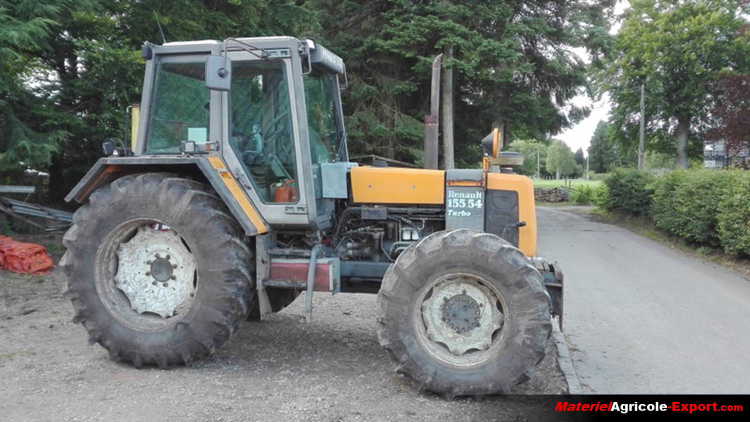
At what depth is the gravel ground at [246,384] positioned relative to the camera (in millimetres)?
4137

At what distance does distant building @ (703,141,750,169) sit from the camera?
69.6 feet

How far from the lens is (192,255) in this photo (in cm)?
496

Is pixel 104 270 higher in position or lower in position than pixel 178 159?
lower

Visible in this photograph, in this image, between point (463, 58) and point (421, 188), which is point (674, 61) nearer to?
point (463, 58)

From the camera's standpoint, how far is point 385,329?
450 centimetres

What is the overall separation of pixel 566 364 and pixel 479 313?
1.35m

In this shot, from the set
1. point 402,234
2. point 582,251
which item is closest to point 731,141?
point 582,251

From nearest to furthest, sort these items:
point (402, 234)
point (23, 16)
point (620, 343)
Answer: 1. point (402, 234)
2. point (620, 343)
3. point (23, 16)

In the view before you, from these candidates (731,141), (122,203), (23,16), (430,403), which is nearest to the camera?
(430,403)

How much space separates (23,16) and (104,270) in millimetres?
5851

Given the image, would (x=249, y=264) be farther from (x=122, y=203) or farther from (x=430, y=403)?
(x=430, y=403)

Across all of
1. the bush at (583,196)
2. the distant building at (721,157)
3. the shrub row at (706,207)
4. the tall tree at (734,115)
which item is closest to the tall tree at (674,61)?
the bush at (583,196)

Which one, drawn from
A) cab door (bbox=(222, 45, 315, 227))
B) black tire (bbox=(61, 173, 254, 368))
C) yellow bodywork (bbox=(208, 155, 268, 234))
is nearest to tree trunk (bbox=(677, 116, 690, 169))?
cab door (bbox=(222, 45, 315, 227))

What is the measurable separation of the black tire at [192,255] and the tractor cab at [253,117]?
366 millimetres
